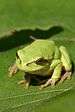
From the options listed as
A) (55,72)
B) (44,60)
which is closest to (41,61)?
(44,60)

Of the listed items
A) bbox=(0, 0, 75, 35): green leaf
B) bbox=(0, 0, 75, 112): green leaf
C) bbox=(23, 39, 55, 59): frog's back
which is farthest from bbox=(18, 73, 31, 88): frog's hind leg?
bbox=(0, 0, 75, 35): green leaf

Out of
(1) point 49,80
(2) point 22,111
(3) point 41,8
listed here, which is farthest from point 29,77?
(3) point 41,8

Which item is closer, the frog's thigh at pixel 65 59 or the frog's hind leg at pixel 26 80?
the frog's hind leg at pixel 26 80

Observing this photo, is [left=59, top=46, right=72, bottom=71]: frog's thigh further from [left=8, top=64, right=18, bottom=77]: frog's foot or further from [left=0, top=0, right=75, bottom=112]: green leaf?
[left=8, top=64, right=18, bottom=77]: frog's foot

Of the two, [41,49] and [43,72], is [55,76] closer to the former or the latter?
[43,72]

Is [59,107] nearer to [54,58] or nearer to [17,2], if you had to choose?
[54,58]

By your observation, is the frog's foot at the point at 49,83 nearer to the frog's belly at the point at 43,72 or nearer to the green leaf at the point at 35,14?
the frog's belly at the point at 43,72

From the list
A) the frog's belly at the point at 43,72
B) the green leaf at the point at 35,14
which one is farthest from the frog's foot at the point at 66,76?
the green leaf at the point at 35,14
